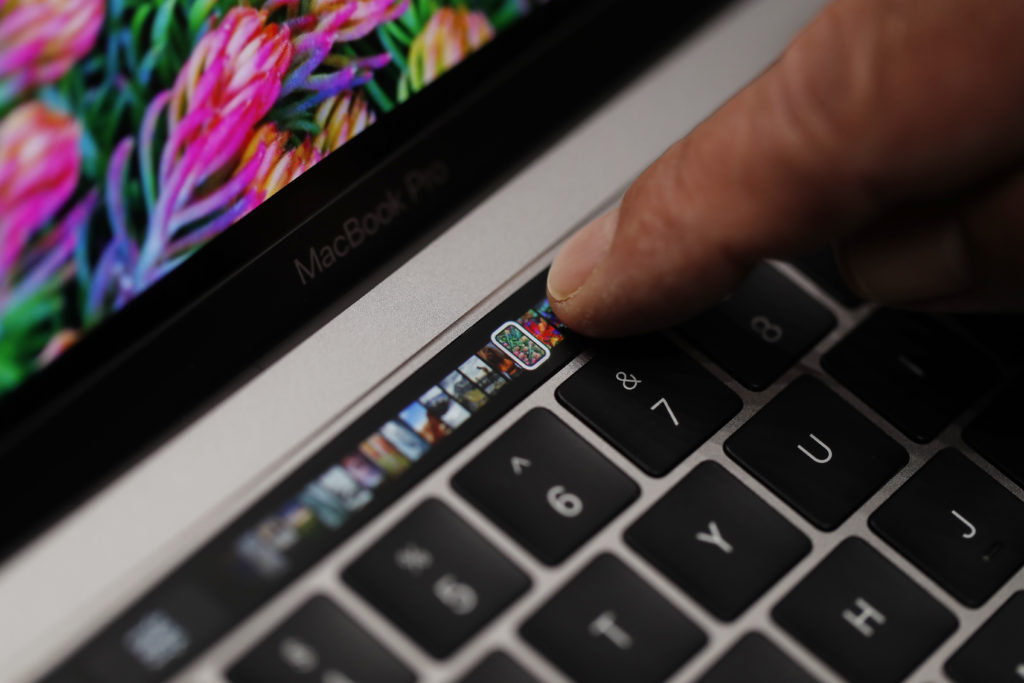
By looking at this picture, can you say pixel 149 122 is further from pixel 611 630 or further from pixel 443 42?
pixel 611 630

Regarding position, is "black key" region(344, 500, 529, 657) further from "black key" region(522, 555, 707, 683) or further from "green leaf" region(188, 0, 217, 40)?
"green leaf" region(188, 0, 217, 40)

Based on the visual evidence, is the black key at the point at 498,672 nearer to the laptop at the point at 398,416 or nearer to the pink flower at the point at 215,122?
the laptop at the point at 398,416

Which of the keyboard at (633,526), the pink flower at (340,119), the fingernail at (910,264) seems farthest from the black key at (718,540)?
the pink flower at (340,119)

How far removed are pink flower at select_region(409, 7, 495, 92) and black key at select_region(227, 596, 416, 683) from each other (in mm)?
249

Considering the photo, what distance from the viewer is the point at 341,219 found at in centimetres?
46

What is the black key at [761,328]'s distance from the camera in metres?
0.45

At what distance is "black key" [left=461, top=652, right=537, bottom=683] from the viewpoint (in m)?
0.36

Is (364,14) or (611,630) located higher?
(364,14)

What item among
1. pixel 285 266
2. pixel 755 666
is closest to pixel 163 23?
pixel 285 266

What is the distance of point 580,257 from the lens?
1.46 feet

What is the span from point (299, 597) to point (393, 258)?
17 cm

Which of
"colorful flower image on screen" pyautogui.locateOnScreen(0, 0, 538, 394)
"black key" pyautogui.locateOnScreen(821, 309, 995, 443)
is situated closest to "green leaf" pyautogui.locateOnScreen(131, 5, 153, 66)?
"colorful flower image on screen" pyautogui.locateOnScreen(0, 0, 538, 394)

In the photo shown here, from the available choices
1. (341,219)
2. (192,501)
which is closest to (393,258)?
(341,219)

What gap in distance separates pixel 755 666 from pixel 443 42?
0.31 m
